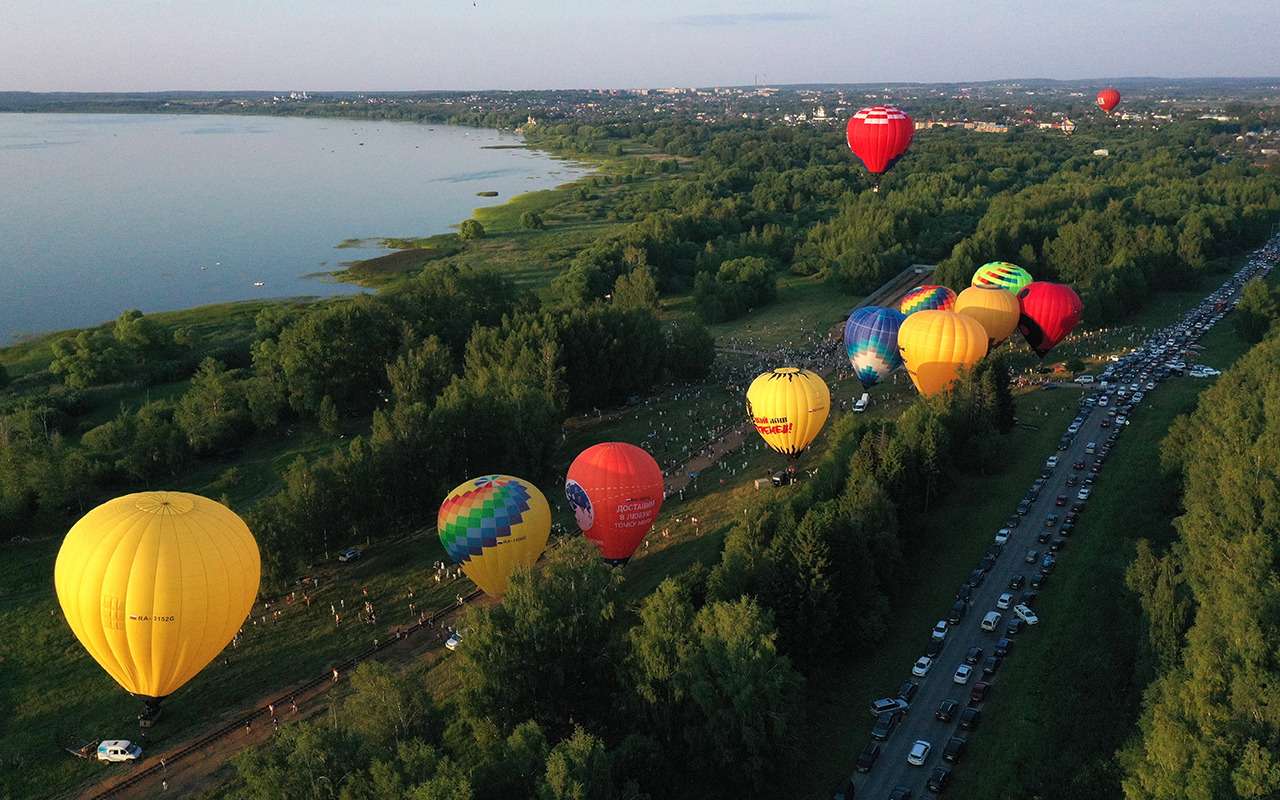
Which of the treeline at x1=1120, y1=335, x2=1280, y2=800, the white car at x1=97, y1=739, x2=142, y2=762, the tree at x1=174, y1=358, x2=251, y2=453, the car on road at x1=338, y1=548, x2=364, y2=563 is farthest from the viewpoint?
the tree at x1=174, y1=358, x2=251, y2=453

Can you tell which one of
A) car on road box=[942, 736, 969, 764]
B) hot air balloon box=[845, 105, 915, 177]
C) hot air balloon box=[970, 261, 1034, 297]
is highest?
hot air balloon box=[845, 105, 915, 177]

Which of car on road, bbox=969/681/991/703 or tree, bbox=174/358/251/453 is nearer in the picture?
car on road, bbox=969/681/991/703

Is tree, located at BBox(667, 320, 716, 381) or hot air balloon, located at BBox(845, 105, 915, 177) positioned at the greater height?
hot air balloon, located at BBox(845, 105, 915, 177)

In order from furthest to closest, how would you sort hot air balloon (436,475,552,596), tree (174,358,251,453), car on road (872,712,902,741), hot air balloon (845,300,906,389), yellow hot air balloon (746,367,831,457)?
hot air balloon (845,300,906,389)
tree (174,358,251,453)
yellow hot air balloon (746,367,831,457)
hot air balloon (436,475,552,596)
car on road (872,712,902,741)

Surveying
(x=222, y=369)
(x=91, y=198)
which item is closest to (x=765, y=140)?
(x=91, y=198)

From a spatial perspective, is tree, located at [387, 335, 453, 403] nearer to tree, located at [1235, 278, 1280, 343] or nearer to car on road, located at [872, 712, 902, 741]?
car on road, located at [872, 712, 902, 741]

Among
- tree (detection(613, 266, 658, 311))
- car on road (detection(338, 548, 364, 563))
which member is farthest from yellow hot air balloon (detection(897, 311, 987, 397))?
car on road (detection(338, 548, 364, 563))

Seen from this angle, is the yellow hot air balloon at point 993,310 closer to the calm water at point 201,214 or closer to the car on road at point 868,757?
the car on road at point 868,757
